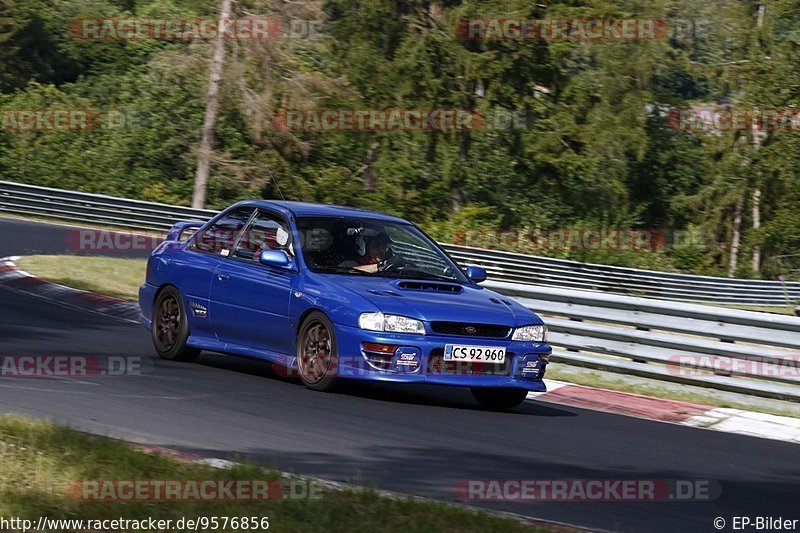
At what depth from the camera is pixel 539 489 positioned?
6.65m

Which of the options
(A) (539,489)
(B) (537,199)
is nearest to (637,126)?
(B) (537,199)

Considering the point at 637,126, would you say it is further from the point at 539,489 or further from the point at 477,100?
the point at 539,489

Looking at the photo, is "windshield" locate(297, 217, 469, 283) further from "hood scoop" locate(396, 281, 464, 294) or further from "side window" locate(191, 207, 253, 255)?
"side window" locate(191, 207, 253, 255)

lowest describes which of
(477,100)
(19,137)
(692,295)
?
(692,295)

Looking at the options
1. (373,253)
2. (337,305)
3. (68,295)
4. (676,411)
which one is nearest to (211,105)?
(68,295)

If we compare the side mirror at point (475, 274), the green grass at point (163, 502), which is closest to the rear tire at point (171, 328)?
the side mirror at point (475, 274)

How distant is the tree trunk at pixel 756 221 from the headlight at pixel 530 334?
44.4m

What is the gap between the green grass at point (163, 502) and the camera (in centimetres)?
518

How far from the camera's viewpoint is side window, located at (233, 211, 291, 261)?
1041 centimetres

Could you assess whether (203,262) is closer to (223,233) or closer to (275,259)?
(223,233)

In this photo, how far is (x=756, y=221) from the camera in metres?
53.4

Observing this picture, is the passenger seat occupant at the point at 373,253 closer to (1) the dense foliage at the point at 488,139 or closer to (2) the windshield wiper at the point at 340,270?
(2) the windshield wiper at the point at 340,270

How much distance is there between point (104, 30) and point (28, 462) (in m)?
56.6

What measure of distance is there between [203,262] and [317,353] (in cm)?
187
